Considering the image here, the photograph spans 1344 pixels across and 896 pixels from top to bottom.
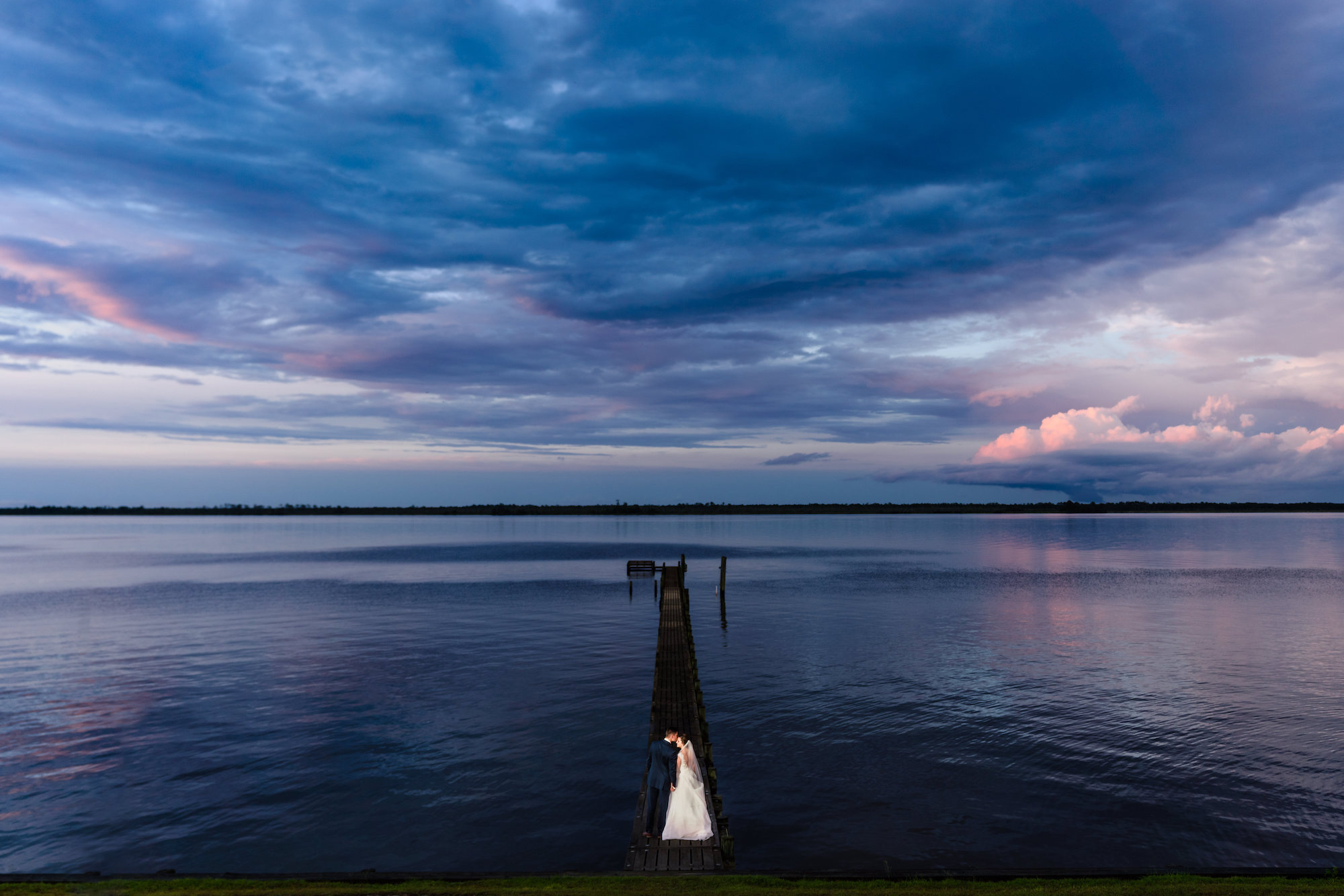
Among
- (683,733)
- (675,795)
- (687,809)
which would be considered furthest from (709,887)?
(683,733)

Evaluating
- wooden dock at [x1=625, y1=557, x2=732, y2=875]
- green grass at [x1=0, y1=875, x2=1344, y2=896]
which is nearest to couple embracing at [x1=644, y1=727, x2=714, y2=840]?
wooden dock at [x1=625, y1=557, x2=732, y2=875]

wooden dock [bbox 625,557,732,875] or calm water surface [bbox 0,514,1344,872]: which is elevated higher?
wooden dock [bbox 625,557,732,875]

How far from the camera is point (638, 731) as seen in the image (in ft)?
71.9

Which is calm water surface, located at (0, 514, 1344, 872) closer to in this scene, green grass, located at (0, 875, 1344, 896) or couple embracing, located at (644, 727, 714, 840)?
couple embracing, located at (644, 727, 714, 840)

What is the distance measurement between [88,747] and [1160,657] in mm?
39828

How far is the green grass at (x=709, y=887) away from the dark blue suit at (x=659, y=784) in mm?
1883

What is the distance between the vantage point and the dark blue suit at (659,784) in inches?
518

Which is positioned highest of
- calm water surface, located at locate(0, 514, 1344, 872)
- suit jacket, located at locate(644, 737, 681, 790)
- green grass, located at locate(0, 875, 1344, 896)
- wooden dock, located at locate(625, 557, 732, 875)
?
suit jacket, located at locate(644, 737, 681, 790)

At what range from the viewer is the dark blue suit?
13156 mm

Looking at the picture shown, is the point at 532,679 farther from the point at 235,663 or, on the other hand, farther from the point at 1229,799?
the point at 1229,799

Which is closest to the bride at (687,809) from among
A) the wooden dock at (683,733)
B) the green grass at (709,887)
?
the wooden dock at (683,733)

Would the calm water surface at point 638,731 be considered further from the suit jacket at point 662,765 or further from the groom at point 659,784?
the suit jacket at point 662,765

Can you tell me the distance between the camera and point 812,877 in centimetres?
1144

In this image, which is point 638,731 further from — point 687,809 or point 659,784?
point 687,809
